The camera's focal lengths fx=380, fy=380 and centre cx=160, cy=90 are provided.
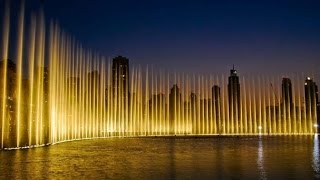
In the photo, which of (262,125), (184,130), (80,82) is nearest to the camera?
(80,82)

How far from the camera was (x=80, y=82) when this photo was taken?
113 ft

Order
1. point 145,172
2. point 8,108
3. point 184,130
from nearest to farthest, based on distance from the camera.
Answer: point 145,172, point 8,108, point 184,130

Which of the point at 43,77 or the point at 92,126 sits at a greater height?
the point at 43,77

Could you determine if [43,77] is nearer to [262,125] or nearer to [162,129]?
[162,129]

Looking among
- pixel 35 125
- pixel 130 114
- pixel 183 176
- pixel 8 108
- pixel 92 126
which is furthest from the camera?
pixel 130 114

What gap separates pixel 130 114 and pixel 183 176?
4416cm

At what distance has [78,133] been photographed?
35219 mm

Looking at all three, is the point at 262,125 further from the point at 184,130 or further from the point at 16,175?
the point at 16,175

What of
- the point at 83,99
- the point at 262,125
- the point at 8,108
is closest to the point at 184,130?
the point at 262,125

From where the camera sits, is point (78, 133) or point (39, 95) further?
point (78, 133)

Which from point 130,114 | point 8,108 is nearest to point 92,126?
point 130,114

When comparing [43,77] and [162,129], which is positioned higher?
[43,77]

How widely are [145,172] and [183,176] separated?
1.19 metres

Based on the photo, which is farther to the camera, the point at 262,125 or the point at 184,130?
the point at 262,125
